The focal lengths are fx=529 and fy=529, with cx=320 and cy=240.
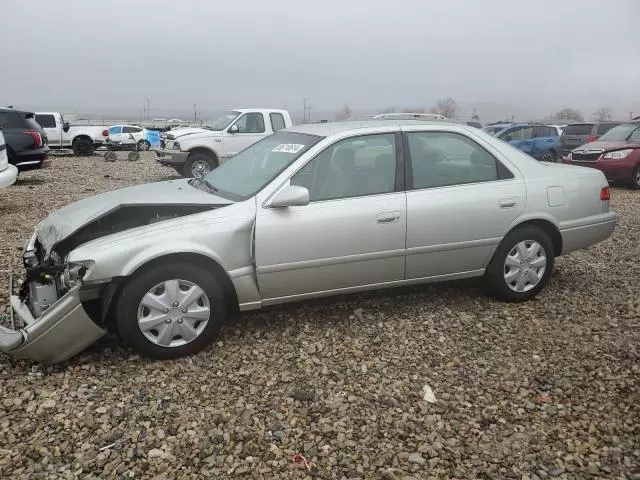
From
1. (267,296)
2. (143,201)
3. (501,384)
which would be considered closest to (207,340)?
(267,296)

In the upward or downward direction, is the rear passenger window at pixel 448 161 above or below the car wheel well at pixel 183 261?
above

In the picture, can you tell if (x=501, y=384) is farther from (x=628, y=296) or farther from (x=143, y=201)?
(x=143, y=201)

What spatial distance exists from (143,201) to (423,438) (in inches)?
97.9

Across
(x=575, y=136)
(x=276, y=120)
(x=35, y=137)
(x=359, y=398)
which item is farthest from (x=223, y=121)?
(x=575, y=136)

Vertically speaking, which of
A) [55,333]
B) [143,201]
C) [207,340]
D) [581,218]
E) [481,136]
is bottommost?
[207,340]

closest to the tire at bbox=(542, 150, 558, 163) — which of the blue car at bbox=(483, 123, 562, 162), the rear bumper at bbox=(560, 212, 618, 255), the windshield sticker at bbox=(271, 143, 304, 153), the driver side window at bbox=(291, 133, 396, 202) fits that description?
the blue car at bbox=(483, 123, 562, 162)

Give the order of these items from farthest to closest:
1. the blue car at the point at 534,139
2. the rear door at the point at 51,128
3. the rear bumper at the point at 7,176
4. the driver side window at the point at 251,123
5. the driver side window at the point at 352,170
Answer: the rear door at the point at 51,128
the blue car at the point at 534,139
the driver side window at the point at 251,123
the rear bumper at the point at 7,176
the driver side window at the point at 352,170

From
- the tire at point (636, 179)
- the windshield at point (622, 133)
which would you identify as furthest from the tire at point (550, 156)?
the tire at point (636, 179)

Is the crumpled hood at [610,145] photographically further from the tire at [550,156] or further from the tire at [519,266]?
the tire at [519,266]

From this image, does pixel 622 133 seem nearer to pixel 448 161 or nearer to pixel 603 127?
pixel 603 127

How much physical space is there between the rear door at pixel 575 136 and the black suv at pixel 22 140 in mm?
16473

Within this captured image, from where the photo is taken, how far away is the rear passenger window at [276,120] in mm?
12586

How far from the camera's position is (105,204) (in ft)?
12.7

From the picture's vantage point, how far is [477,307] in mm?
4336
